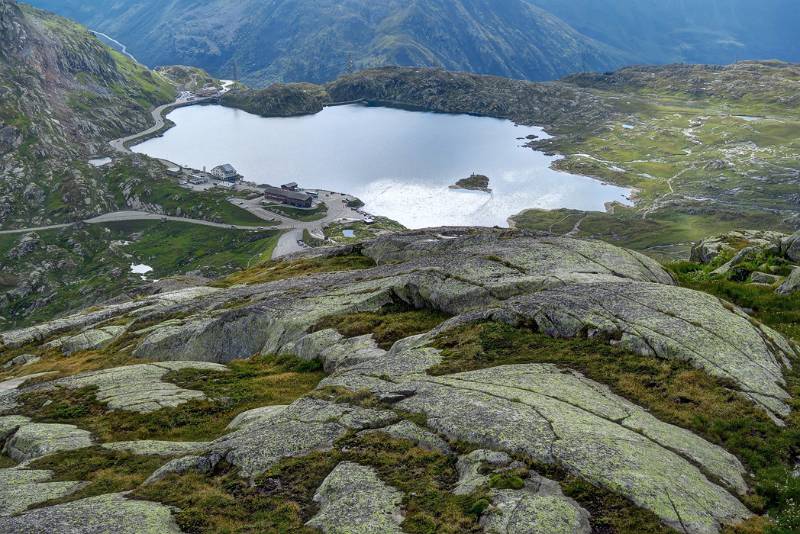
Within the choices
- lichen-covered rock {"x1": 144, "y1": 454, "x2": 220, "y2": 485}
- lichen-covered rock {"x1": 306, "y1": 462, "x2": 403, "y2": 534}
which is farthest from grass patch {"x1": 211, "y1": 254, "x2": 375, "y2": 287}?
lichen-covered rock {"x1": 306, "y1": 462, "x2": 403, "y2": 534}

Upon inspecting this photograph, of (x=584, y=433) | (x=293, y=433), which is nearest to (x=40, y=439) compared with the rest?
(x=293, y=433)

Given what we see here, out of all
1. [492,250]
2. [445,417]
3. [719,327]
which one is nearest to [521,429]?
[445,417]

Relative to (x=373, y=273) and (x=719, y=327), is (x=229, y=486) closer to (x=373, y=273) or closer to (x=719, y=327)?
(x=719, y=327)

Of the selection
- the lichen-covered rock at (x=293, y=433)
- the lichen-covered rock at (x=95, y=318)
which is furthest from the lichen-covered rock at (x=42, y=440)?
the lichen-covered rock at (x=95, y=318)

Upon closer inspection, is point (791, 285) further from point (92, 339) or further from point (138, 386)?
point (92, 339)

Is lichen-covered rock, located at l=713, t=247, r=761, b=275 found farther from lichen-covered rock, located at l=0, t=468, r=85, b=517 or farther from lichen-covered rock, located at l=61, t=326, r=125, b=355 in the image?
lichen-covered rock, located at l=61, t=326, r=125, b=355
